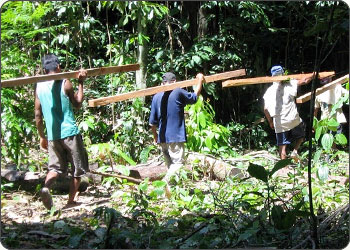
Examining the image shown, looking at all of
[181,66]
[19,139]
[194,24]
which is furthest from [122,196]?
[194,24]

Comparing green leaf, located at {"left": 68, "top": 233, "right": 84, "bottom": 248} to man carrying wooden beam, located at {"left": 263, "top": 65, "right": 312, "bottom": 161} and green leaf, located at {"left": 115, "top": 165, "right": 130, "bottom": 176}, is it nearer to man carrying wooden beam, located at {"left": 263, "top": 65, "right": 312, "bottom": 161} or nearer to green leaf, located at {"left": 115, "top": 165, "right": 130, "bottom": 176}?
green leaf, located at {"left": 115, "top": 165, "right": 130, "bottom": 176}

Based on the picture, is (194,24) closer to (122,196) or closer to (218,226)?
(122,196)

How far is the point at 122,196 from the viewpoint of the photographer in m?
4.53

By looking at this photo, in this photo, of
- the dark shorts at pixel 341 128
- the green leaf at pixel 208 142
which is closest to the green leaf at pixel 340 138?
the dark shorts at pixel 341 128

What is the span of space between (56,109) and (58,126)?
142 mm

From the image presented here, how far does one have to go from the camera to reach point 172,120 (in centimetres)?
516

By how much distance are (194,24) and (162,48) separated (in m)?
0.65

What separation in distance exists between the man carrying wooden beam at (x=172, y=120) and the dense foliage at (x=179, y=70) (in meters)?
0.24

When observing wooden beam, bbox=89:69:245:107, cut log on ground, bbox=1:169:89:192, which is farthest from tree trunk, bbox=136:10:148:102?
cut log on ground, bbox=1:169:89:192

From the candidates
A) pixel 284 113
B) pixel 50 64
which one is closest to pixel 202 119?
pixel 284 113

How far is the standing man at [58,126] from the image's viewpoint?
4137 millimetres

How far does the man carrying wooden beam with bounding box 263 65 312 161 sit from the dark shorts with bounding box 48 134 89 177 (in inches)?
90.1

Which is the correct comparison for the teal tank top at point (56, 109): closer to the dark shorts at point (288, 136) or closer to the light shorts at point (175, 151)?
the light shorts at point (175, 151)

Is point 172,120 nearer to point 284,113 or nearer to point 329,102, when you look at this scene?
point 284,113
